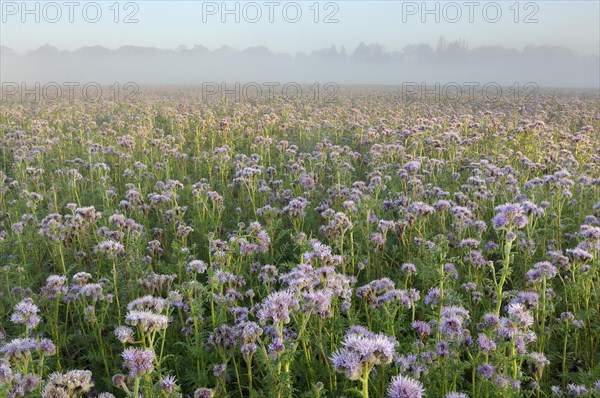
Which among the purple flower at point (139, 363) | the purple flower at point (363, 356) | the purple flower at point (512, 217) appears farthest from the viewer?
the purple flower at point (512, 217)

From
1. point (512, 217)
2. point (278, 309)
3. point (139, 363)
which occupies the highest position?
point (512, 217)

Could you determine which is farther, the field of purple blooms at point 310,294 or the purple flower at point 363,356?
the field of purple blooms at point 310,294

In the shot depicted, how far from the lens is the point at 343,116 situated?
77.7ft

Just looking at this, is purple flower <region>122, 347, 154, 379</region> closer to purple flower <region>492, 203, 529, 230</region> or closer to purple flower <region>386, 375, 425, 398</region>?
purple flower <region>386, 375, 425, 398</region>

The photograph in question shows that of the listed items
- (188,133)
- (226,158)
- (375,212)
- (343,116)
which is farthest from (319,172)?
(343,116)

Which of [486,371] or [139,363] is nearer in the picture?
[139,363]

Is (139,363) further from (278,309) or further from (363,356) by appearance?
(363,356)

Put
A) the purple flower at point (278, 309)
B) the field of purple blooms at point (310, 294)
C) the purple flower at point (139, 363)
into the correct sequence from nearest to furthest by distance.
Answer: the purple flower at point (139, 363) → the purple flower at point (278, 309) → the field of purple blooms at point (310, 294)

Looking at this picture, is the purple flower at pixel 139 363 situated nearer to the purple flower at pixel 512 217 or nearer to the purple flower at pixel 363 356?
the purple flower at pixel 363 356

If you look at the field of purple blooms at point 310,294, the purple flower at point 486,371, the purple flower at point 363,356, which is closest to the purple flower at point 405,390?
the field of purple blooms at point 310,294

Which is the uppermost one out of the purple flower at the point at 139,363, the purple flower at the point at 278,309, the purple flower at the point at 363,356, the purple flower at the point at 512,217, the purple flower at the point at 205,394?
the purple flower at the point at 512,217

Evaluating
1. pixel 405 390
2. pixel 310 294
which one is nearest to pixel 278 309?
pixel 310 294

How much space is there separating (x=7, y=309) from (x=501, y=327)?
6.08m

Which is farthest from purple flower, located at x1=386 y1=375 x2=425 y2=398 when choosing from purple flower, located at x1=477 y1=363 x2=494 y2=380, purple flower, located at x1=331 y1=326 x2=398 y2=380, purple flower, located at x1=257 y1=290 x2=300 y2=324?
purple flower, located at x1=477 y1=363 x2=494 y2=380
